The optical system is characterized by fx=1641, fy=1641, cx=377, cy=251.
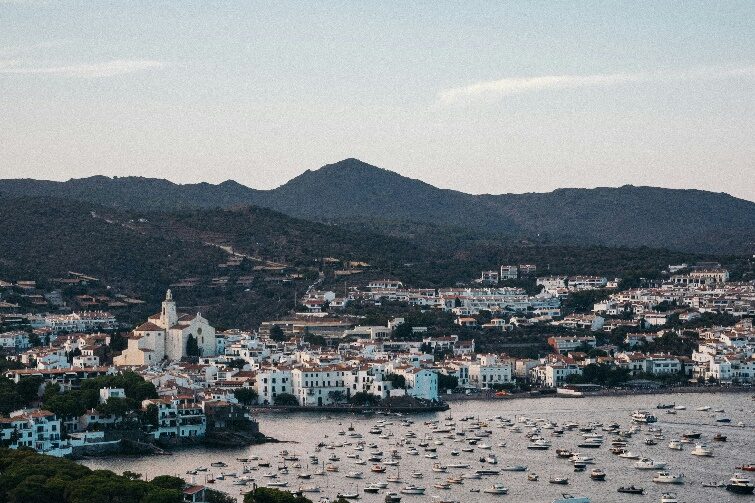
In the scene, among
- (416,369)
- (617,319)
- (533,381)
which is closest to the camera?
(416,369)

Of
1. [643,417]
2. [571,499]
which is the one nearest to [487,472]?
[571,499]

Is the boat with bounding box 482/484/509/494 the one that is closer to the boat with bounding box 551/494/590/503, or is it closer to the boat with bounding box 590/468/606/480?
the boat with bounding box 551/494/590/503

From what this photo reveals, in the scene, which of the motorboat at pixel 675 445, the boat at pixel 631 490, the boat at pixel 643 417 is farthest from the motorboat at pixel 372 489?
the boat at pixel 643 417

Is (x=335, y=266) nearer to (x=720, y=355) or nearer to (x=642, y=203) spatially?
(x=720, y=355)

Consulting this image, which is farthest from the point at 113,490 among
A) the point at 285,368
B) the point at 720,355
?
the point at 720,355

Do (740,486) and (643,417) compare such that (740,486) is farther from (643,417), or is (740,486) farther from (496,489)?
(643,417)

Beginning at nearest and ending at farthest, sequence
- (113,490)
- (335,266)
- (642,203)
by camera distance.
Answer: (113,490), (335,266), (642,203)
